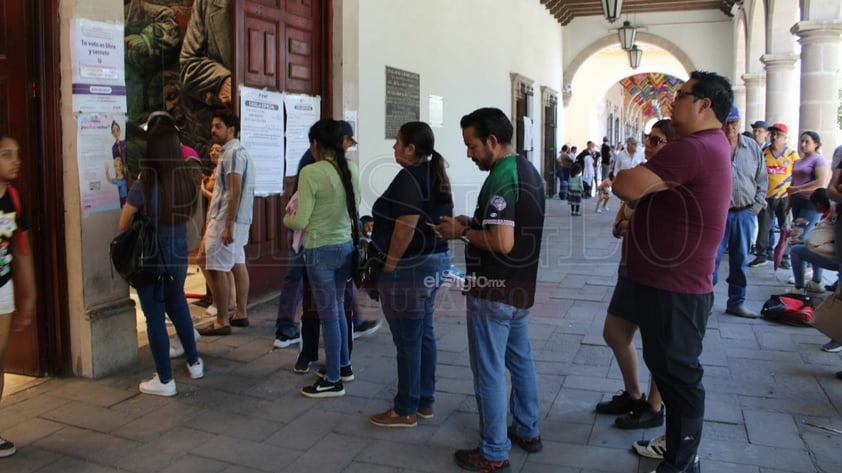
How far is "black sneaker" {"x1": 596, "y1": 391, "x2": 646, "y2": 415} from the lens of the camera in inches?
138

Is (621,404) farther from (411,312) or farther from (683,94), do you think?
(683,94)

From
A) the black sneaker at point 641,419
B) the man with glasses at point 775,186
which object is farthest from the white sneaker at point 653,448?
the man with glasses at point 775,186

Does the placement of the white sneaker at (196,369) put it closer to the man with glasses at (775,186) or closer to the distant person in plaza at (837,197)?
the distant person in plaza at (837,197)

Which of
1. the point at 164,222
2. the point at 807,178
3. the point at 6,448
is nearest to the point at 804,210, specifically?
the point at 807,178

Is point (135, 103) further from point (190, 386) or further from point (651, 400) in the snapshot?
point (651, 400)

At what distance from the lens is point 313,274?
3.71 m

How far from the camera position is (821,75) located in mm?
8312

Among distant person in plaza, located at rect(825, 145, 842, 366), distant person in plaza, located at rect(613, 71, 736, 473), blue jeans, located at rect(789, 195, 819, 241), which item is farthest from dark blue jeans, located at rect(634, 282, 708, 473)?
blue jeans, located at rect(789, 195, 819, 241)

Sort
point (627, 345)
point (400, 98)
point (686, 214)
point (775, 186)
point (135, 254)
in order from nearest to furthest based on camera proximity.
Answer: point (686, 214) < point (627, 345) < point (135, 254) < point (775, 186) < point (400, 98)

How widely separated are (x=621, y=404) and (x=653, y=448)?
46 cm

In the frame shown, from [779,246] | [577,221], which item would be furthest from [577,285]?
[577,221]

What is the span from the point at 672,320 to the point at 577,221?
10.6 m

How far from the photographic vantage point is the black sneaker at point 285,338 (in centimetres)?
477

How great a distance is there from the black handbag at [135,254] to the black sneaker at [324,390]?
1.04 m
